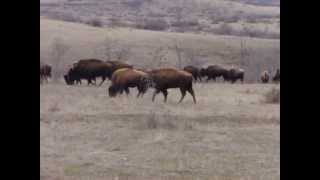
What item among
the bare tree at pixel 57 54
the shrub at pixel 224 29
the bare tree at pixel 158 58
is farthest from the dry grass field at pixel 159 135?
the shrub at pixel 224 29

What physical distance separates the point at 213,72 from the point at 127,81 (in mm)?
793

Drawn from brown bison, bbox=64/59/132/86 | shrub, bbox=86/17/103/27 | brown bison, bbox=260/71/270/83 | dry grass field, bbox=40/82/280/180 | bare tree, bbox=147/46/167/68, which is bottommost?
dry grass field, bbox=40/82/280/180

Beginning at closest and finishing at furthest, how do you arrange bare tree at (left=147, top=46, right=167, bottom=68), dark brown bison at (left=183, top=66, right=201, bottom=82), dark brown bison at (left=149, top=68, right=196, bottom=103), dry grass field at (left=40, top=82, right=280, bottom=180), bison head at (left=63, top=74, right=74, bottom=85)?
dry grass field at (left=40, top=82, right=280, bottom=180) → dark brown bison at (left=149, top=68, right=196, bottom=103) → dark brown bison at (left=183, top=66, right=201, bottom=82) → bare tree at (left=147, top=46, right=167, bottom=68) → bison head at (left=63, top=74, right=74, bottom=85)

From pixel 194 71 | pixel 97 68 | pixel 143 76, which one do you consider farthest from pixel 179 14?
pixel 97 68

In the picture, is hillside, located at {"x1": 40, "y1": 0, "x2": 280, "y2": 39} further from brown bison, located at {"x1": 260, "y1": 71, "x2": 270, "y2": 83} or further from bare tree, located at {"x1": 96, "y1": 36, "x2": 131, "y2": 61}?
brown bison, located at {"x1": 260, "y1": 71, "x2": 270, "y2": 83}

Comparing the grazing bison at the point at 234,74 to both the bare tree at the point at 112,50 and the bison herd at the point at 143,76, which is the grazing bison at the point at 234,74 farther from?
the bare tree at the point at 112,50

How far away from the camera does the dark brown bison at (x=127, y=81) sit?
15.3 ft

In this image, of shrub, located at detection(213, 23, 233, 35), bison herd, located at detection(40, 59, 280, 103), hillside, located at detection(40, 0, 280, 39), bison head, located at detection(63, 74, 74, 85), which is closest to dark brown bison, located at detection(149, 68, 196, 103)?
bison herd, located at detection(40, 59, 280, 103)

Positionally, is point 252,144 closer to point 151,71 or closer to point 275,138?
point 275,138

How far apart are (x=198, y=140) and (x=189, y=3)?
1084mm

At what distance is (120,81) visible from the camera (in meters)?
4.66

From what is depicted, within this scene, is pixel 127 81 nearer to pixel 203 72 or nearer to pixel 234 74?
pixel 203 72

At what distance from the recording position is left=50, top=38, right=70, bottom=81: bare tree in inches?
188
